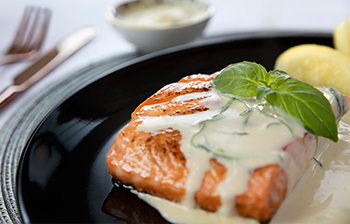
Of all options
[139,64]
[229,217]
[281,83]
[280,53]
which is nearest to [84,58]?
[139,64]

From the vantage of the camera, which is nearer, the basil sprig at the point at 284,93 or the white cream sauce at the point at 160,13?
the basil sprig at the point at 284,93

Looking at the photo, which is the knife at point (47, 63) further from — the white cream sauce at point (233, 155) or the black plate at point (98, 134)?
the white cream sauce at point (233, 155)

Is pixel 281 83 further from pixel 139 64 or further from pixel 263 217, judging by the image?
pixel 139 64

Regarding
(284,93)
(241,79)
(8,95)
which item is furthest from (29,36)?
(284,93)

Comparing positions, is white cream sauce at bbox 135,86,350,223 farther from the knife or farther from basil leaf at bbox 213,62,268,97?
the knife

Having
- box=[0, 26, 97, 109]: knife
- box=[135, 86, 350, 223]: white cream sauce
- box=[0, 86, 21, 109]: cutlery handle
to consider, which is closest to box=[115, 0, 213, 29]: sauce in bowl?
box=[0, 26, 97, 109]: knife

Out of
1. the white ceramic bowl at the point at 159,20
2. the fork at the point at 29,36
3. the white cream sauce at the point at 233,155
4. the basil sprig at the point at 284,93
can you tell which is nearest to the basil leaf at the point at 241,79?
the basil sprig at the point at 284,93
